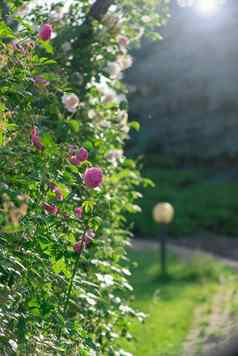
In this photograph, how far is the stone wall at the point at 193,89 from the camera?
19016 millimetres

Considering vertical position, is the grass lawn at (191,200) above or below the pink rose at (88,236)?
above

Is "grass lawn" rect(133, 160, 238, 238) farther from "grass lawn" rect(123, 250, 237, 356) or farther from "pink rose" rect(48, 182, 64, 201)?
"pink rose" rect(48, 182, 64, 201)

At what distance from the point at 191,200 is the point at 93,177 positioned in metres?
13.5

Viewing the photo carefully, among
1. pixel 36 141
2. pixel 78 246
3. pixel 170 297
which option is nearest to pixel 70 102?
pixel 78 246

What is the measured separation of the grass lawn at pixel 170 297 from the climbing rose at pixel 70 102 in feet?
5.95

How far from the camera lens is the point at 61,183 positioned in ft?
10.3

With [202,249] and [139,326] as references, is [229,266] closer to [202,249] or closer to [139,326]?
[202,249]

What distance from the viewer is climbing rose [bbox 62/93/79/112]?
4090 mm

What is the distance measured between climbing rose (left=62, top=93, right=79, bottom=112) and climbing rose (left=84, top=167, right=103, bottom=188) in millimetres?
1062

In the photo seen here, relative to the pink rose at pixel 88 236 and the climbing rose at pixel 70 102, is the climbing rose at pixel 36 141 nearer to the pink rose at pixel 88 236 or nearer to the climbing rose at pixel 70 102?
the pink rose at pixel 88 236

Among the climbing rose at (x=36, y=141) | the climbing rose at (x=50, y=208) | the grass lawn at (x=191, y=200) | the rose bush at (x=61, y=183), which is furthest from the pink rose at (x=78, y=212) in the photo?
the grass lawn at (x=191, y=200)

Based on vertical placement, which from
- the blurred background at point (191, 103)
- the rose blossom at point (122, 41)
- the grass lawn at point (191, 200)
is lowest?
the rose blossom at point (122, 41)

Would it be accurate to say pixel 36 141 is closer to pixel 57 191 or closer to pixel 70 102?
pixel 57 191

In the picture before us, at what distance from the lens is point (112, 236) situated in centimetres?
469
